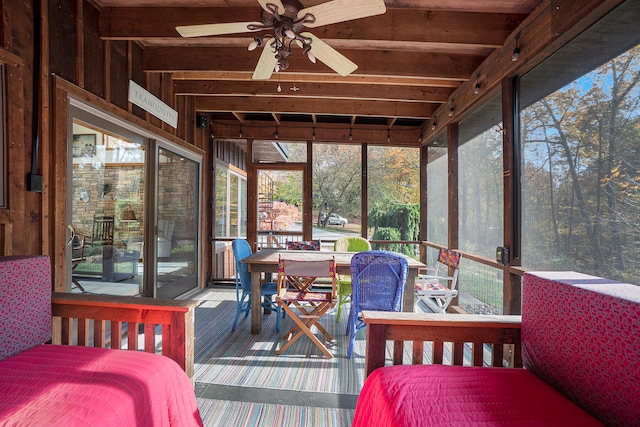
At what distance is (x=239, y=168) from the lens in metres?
5.75

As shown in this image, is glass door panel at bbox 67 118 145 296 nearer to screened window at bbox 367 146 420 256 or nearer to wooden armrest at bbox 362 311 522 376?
wooden armrest at bbox 362 311 522 376

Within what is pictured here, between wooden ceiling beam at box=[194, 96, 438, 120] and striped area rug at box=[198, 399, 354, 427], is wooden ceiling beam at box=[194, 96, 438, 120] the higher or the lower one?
the higher one

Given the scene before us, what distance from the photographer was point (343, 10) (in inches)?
72.5

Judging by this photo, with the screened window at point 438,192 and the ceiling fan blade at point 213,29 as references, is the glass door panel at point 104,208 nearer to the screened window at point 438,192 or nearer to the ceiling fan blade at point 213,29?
the ceiling fan blade at point 213,29

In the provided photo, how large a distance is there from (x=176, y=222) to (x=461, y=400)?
3966 millimetres

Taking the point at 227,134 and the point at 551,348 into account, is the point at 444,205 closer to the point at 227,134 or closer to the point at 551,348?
the point at 551,348

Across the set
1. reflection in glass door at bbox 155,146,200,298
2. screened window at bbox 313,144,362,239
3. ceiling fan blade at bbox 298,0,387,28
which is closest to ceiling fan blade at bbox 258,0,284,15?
ceiling fan blade at bbox 298,0,387,28

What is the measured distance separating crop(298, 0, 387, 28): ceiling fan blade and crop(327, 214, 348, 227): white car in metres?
3.49

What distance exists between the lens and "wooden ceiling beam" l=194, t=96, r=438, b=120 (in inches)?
178

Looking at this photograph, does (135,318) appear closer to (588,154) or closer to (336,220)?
(588,154)

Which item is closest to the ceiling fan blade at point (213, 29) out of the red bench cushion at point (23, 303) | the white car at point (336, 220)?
the red bench cushion at point (23, 303)

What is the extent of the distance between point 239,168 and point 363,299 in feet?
13.4

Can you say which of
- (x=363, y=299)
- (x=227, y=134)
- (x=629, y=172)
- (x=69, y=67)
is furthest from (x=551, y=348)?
(x=227, y=134)

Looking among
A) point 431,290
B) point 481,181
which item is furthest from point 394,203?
point 431,290
